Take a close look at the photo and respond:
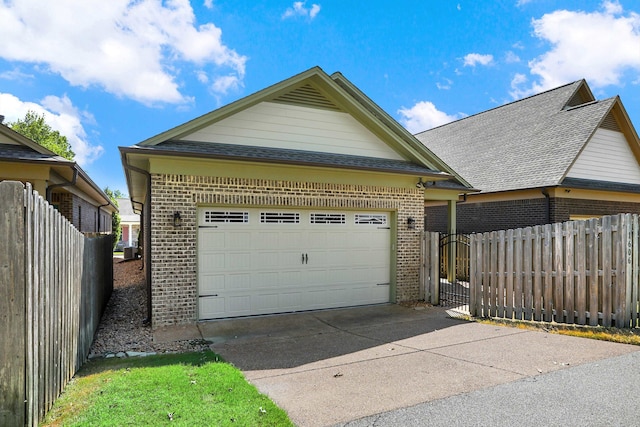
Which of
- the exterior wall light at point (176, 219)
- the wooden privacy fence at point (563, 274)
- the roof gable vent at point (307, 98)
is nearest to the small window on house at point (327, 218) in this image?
the roof gable vent at point (307, 98)

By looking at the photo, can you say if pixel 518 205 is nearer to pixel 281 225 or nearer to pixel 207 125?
pixel 281 225

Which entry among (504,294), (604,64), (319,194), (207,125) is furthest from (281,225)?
(604,64)

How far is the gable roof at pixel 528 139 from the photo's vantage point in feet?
44.9

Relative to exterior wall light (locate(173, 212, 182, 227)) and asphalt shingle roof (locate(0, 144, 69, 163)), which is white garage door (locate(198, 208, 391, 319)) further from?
asphalt shingle roof (locate(0, 144, 69, 163))

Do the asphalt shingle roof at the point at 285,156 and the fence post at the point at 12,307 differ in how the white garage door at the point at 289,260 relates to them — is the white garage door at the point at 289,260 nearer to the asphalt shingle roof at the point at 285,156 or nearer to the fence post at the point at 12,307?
the asphalt shingle roof at the point at 285,156

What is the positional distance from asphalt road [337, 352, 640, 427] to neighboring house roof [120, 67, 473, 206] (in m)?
5.52

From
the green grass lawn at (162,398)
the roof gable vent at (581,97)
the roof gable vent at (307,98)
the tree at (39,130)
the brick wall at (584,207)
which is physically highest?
the tree at (39,130)

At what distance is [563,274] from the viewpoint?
712 centimetres

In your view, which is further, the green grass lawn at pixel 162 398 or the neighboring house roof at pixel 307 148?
the neighboring house roof at pixel 307 148

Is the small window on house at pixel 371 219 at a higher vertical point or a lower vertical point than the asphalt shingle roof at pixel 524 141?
lower

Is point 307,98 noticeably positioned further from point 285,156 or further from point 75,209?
point 75,209

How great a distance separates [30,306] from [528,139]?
17.4 metres

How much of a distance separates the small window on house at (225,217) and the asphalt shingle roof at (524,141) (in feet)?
32.7

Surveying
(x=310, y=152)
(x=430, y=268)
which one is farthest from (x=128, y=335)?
(x=430, y=268)
